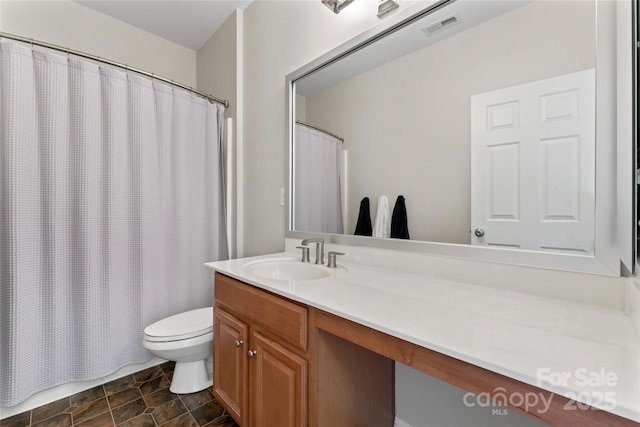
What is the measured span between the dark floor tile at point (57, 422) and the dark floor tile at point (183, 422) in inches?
19.6

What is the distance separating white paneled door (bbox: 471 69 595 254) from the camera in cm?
82

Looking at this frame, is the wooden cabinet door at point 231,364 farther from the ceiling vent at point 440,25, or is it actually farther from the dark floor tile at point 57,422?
the ceiling vent at point 440,25

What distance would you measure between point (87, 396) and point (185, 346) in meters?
0.72

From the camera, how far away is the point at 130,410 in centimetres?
147

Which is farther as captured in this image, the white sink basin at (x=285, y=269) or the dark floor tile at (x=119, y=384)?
the dark floor tile at (x=119, y=384)

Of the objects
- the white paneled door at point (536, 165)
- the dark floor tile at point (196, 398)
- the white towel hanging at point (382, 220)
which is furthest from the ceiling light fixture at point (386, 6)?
the dark floor tile at point (196, 398)

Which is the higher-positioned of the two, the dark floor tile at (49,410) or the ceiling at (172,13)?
the ceiling at (172,13)

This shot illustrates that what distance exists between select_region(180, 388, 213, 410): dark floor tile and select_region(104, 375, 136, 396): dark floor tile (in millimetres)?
410

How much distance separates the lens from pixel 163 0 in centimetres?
201

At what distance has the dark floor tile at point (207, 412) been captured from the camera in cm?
140

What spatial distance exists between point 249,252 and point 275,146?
869mm

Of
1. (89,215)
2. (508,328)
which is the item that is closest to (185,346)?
(89,215)

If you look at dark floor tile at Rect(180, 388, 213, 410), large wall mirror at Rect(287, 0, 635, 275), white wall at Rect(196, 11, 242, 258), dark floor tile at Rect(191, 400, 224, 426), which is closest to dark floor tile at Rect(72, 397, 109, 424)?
dark floor tile at Rect(180, 388, 213, 410)

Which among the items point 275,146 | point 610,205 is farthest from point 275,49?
point 610,205
